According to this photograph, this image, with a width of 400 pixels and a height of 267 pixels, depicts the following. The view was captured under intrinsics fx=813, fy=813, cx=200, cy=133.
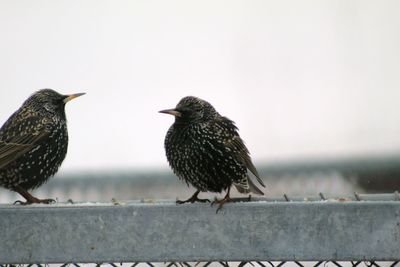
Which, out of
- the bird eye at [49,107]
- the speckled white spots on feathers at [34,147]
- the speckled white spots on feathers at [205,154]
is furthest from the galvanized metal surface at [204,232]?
the bird eye at [49,107]

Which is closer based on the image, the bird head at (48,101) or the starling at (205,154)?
the starling at (205,154)

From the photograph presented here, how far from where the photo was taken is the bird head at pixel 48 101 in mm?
Result: 4375

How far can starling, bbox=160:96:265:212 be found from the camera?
3881 mm

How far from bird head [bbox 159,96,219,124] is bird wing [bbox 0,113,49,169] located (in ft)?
2.21

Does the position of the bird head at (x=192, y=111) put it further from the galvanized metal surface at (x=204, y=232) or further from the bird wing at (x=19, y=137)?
the galvanized metal surface at (x=204, y=232)

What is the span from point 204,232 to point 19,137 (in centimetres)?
192

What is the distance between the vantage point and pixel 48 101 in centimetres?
443

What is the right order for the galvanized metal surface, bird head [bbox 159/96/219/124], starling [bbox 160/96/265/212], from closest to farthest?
the galvanized metal surface < starling [bbox 160/96/265/212] < bird head [bbox 159/96/219/124]

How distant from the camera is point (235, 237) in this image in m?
2.31

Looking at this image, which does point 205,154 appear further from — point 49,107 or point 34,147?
point 49,107

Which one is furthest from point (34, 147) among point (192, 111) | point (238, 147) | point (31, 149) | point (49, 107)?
point (238, 147)

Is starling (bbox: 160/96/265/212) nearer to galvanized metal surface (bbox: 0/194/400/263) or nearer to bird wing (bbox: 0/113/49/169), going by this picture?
bird wing (bbox: 0/113/49/169)

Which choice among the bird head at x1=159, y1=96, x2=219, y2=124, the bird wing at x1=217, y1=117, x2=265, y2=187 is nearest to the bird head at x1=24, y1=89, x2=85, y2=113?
the bird head at x1=159, y1=96, x2=219, y2=124

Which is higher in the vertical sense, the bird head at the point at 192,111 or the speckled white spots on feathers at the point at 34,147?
the bird head at the point at 192,111
